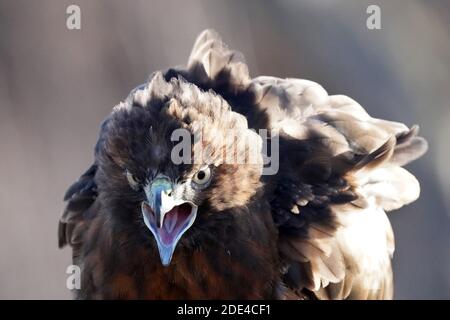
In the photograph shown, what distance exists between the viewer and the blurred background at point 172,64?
8.11 metres

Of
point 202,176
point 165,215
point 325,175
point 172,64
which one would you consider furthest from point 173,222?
point 172,64

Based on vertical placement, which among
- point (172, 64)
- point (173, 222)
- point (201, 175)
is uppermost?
point (172, 64)

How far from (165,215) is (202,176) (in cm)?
24

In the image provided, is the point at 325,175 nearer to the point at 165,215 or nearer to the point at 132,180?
the point at 165,215

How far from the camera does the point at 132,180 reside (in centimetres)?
429

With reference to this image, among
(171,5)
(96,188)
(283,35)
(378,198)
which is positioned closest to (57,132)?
(171,5)

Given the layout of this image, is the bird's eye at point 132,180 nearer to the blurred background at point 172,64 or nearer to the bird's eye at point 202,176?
the bird's eye at point 202,176

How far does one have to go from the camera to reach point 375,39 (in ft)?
28.8

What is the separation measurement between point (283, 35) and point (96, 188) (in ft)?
13.4

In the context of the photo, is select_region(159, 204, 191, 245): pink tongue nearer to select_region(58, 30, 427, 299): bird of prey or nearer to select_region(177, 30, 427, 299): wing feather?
select_region(58, 30, 427, 299): bird of prey

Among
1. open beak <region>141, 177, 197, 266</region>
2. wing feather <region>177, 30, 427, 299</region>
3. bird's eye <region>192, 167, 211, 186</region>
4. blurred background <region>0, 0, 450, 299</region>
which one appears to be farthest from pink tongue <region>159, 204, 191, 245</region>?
blurred background <region>0, 0, 450, 299</region>

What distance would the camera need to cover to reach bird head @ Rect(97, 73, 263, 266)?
4191 millimetres

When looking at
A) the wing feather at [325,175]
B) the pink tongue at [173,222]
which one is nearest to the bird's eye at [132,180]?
the pink tongue at [173,222]

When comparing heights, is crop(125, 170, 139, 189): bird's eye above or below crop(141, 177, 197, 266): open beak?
above
